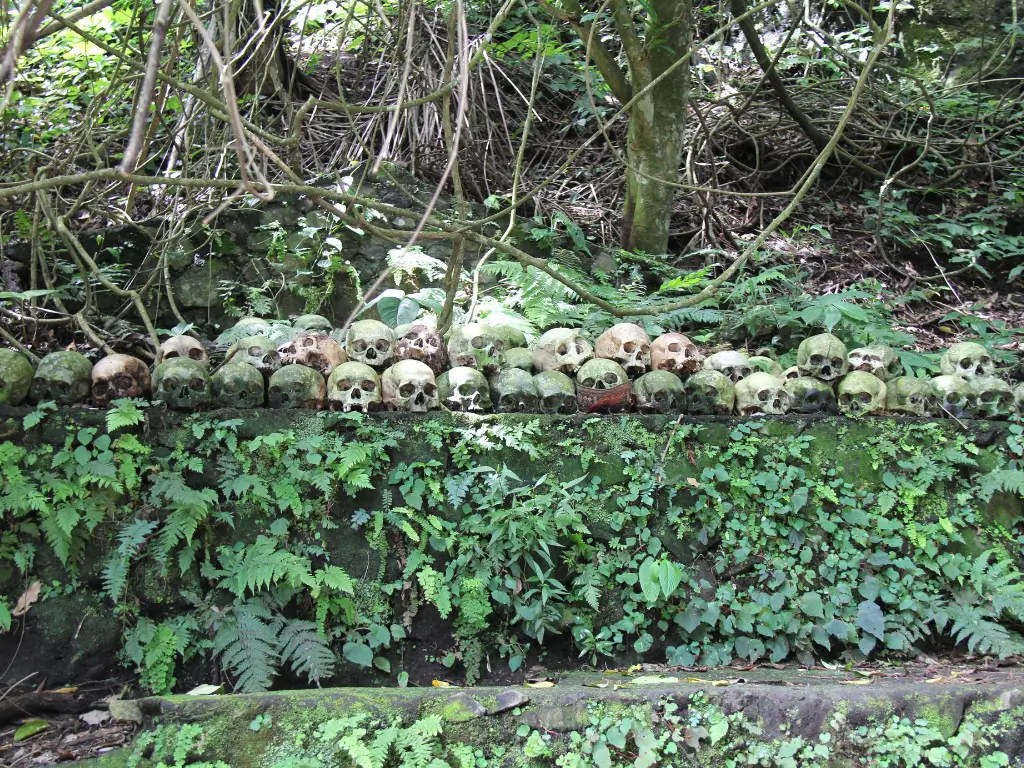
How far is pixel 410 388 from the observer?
4219 mm

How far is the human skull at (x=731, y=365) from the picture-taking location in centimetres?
462

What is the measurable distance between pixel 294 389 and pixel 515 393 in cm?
114

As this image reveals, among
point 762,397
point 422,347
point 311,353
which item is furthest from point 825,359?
point 311,353

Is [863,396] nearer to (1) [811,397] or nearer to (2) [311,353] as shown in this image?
(1) [811,397]

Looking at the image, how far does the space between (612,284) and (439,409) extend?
2630mm

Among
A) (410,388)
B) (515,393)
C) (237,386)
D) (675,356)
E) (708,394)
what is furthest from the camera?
(675,356)

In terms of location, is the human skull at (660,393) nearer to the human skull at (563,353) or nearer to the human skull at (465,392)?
the human skull at (563,353)

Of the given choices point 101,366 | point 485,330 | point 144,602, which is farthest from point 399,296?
point 144,602

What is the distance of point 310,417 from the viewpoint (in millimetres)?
4105

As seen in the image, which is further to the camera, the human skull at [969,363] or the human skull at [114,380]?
the human skull at [969,363]

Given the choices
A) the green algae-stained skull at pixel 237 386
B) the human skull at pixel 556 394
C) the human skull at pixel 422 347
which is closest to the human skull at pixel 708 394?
the human skull at pixel 556 394

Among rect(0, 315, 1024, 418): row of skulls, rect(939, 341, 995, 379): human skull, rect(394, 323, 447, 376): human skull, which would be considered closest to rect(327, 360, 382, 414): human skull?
rect(0, 315, 1024, 418): row of skulls

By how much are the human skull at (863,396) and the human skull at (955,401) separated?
34 cm

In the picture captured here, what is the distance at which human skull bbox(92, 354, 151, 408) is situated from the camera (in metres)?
3.97
